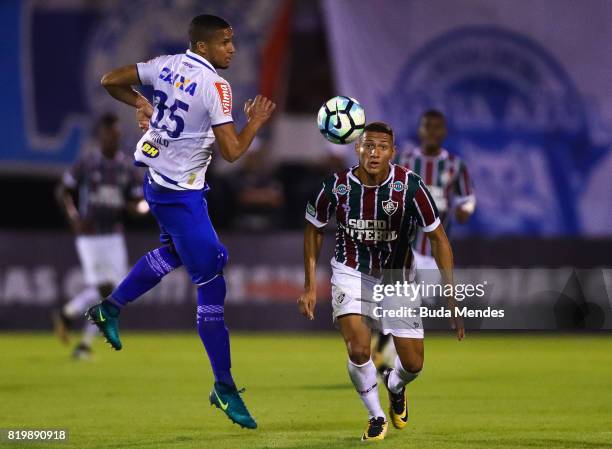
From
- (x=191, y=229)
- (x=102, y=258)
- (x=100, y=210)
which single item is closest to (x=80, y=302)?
(x=102, y=258)

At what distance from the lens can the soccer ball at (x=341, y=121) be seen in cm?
841

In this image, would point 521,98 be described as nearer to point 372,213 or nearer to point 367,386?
point 372,213

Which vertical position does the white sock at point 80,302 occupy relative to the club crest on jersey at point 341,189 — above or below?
below

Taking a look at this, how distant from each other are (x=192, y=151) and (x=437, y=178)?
4303 millimetres

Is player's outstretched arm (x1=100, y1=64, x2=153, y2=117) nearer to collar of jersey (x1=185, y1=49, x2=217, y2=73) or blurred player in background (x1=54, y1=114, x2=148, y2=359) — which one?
collar of jersey (x1=185, y1=49, x2=217, y2=73)

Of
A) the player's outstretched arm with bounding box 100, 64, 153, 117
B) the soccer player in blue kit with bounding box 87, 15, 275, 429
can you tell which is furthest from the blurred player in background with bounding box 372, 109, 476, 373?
the player's outstretched arm with bounding box 100, 64, 153, 117

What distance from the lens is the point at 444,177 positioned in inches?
452

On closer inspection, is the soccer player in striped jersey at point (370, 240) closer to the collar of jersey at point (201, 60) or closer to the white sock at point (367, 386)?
the white sock at point (367, 386)

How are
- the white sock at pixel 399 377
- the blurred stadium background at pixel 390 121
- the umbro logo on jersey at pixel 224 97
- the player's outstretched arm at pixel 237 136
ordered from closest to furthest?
the player's outstretched arm at pixel 237 136 < the umbro logo on jersey at pixel 224 97 < the white sock at pixel 399 377 < the blurred stadium background at pixel 390 121

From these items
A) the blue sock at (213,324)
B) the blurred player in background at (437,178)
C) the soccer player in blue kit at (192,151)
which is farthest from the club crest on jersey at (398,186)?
the blurred player in background at (437,178)

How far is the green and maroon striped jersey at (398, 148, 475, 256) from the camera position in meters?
11.5

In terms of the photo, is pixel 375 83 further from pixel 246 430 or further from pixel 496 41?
pixel 246 430

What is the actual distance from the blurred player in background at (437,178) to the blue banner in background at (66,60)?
600cm

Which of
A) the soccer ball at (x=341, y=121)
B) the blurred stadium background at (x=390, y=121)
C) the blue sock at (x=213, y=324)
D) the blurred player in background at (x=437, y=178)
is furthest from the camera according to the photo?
the blurred stadium background at (x=390, y=121)
